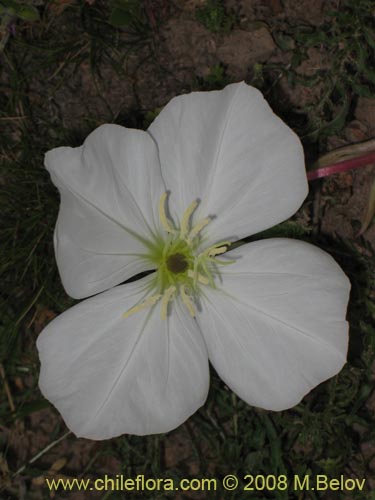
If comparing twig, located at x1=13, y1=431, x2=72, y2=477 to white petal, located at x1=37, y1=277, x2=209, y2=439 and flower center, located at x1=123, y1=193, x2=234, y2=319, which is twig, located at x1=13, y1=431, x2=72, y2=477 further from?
flower center, located at x1=123, y1=193, x2=234, y2=319

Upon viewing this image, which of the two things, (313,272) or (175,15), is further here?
(175,15)

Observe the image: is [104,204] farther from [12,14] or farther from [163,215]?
[12,14]

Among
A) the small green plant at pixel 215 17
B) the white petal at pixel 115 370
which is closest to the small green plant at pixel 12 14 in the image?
the small green plant at pixel 215 17

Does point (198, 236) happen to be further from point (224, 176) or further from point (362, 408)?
point (362, 408)

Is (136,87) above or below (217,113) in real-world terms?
below

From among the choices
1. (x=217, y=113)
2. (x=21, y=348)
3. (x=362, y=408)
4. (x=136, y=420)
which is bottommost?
(x=362, y=408)

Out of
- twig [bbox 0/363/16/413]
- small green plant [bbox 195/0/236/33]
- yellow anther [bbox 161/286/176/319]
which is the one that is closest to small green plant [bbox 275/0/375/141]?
small green plant [bbox 195/0/236/33]

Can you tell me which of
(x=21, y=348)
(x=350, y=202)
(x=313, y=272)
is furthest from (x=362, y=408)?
(x=21, y=348)

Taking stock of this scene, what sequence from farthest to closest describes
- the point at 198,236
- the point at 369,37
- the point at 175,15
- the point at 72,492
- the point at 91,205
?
the point at 72,492
the point at 175,15
the point at 369,37
the point at 198,236
the point at 91,205
